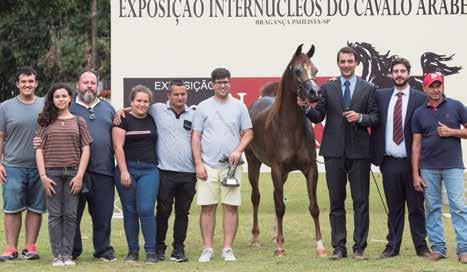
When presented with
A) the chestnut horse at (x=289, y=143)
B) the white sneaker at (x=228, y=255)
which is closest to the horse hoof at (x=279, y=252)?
the chestnut horse at (x=289, y=143)

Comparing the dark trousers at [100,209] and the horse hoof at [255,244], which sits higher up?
the dark trousers at [100,209]

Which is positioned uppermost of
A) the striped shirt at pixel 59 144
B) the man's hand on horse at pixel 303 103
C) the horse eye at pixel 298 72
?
the horse eye at pixel 298 72

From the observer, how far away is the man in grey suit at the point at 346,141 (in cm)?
983

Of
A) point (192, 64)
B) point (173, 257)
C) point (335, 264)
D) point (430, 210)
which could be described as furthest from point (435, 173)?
point (192, 64)

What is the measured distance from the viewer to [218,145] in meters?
9.94

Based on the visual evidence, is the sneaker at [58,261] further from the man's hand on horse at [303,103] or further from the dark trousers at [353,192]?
the man's hand on horse at [303,103]

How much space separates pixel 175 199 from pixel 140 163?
64 centimetres

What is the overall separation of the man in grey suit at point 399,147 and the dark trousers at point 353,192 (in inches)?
8.8

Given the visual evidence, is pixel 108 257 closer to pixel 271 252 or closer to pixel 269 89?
pixel 271 252

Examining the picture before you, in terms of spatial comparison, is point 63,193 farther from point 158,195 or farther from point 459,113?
point 459,113

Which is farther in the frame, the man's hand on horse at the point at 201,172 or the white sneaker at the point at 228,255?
the white sneaker at the point at 228,255

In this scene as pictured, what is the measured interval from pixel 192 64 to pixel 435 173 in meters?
5.69

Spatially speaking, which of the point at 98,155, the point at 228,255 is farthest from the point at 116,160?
the point at 228,255

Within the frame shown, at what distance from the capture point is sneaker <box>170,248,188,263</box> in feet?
32.9
